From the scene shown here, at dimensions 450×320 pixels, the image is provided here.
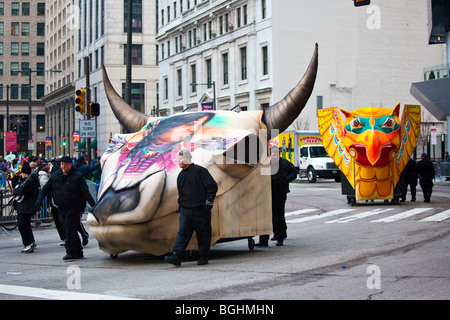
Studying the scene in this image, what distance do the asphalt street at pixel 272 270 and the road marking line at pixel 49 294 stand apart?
12 mm

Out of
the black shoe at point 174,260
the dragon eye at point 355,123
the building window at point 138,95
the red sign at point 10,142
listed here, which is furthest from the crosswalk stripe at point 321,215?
the building window at point 138,95

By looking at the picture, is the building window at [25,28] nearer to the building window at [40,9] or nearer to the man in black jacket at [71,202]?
the building window at [40,9]

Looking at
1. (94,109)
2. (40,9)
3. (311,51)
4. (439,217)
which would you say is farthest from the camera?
(40,9)

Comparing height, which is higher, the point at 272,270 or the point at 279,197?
the point at 279,197

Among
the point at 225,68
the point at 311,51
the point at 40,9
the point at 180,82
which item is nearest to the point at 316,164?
the point at 311,51

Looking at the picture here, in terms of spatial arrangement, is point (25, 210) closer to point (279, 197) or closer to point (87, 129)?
point (279, 197)

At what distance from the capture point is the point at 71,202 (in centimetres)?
1163

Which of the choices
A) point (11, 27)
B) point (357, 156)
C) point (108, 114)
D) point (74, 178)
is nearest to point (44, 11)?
point (11, 27)

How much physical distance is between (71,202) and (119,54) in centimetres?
7035

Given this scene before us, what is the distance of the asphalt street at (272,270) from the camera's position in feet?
25.2

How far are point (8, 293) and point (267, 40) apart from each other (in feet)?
155

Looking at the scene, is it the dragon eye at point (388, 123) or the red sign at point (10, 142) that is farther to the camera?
the red sign at point (10, 142)

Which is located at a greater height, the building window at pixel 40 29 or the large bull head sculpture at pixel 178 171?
the building window at pixel 40 29
